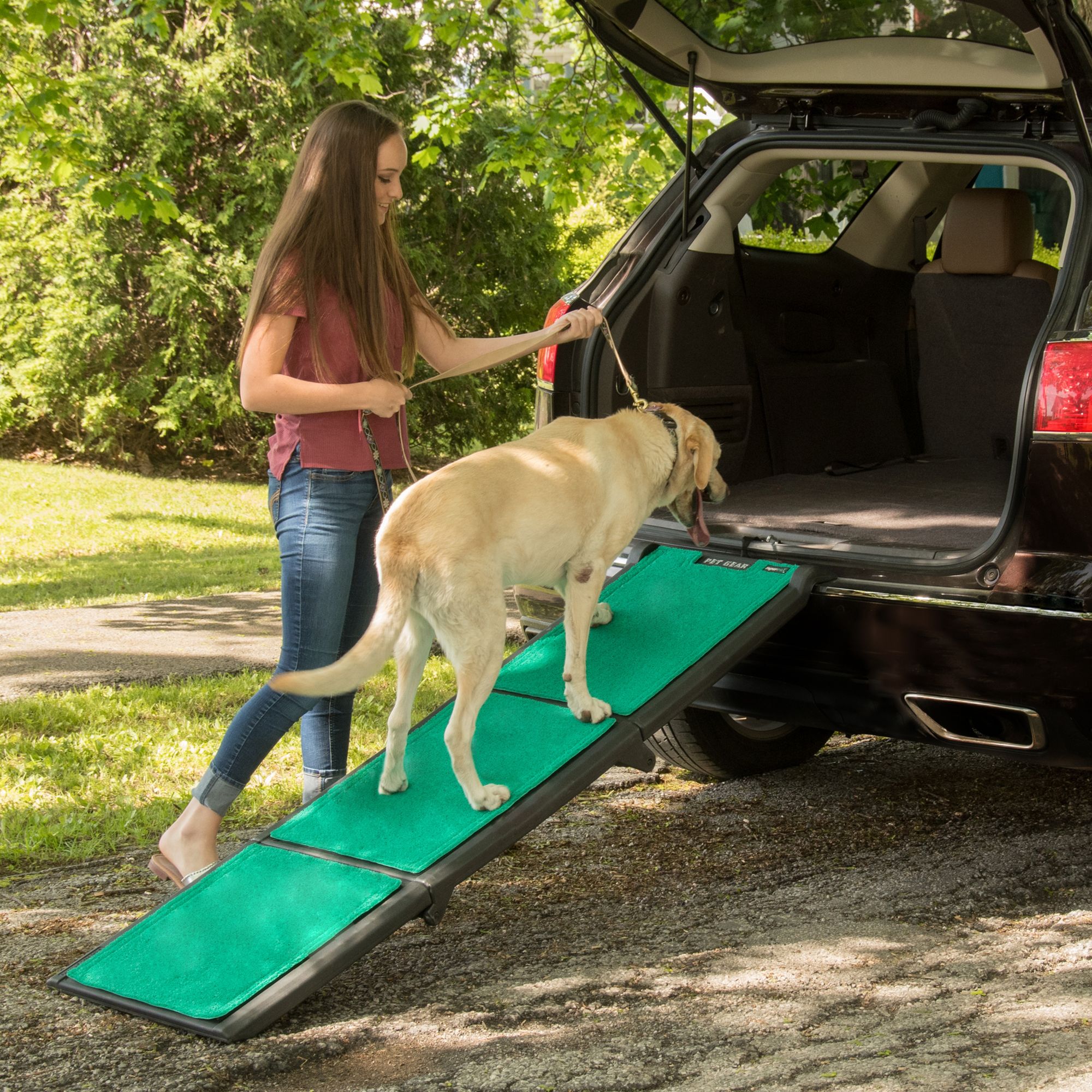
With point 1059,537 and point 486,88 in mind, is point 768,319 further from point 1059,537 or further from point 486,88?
point 486,88

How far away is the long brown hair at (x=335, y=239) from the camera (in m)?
3.43

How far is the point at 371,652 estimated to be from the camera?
3.14 metres

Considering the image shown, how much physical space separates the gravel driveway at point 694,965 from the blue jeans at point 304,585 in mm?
599

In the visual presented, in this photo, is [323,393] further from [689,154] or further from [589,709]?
[689,154]

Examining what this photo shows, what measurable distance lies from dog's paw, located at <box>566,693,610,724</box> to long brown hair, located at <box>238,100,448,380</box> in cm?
105

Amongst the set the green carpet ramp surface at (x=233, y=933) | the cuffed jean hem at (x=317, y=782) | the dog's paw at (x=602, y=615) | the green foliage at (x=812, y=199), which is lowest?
the green carpet ramp surface at (x=233, y=933)

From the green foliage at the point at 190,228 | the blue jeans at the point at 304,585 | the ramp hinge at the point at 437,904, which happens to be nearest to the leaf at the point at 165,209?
the blue jeans at the point at 304,585

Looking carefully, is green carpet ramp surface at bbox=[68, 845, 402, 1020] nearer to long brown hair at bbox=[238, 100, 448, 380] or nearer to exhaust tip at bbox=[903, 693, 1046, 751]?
long brown hair at bbox=[238, 100, 448, 380]

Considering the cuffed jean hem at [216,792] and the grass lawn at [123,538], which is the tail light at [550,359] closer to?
the cuffed jean hem at [216,792]

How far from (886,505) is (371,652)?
2.51 m

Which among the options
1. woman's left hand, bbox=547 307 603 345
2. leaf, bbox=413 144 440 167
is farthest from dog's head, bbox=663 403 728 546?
leaf, bbox=413 144 440 167

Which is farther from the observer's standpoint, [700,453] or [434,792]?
[700,453]

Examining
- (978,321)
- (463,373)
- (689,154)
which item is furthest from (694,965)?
(978,321)

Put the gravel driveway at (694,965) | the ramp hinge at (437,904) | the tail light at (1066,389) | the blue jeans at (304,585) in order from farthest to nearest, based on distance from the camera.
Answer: the blue jeans at (304,585), the tail light at (1066,389), the ramp hinge at (437,904), the gravel driveway at (694,965)
